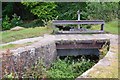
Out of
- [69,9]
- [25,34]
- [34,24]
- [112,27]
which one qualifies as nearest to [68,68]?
[25,34]

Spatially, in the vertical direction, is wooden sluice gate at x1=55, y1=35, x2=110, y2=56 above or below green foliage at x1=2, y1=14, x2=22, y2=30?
below

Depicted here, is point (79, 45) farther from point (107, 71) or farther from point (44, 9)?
point (44, 9)

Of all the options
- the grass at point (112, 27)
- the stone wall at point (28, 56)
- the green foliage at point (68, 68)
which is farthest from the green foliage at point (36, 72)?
the grass at point (112, 27)

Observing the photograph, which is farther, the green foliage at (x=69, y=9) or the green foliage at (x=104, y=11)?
the green foliage at (x=69, y=9)

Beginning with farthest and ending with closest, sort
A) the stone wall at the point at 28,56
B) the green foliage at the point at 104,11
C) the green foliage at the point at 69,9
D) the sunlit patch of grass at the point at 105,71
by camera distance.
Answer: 1. the green foliage at the point at 69,9
2. the green foliage at the point at 104,11
3. the stone wall at the point at 28,56
4. the sunlit patch of grass at the point at 105,71

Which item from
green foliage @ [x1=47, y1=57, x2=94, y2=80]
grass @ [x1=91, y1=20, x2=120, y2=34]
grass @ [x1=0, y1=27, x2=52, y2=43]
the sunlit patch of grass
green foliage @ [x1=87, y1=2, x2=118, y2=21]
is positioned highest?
green foliage @ [x1=87, y1=2, x2=118, y2=21]

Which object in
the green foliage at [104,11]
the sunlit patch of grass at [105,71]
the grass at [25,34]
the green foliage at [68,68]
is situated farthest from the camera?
the green foliage at [104,11]

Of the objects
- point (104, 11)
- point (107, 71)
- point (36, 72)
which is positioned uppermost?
point (104, 11)

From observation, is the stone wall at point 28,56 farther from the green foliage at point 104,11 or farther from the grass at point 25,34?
the green foliage at point 104,11

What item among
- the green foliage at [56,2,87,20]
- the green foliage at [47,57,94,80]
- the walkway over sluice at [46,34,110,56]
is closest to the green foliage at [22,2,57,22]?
the green foliage at [56,2,87,20]

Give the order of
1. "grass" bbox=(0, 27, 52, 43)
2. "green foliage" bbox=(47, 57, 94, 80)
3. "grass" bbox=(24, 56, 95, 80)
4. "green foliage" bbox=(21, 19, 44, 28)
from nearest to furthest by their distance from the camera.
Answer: "grass" bbox=(24, 56, 95, 80) < "green foliage" bbox=(47, 57, 94, 80) < "grass" bbox=(0, 27, 52, 43) < "green foliage" bbox=(21, 19, 44, 28)

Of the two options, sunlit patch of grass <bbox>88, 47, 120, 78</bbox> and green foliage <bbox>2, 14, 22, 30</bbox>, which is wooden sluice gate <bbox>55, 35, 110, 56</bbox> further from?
green foliage <bbox>2, 14, 22, 30</bbox>

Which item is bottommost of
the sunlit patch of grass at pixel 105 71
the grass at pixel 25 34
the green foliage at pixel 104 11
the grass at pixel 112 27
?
the sunlit patch of grass at pixel 105 71

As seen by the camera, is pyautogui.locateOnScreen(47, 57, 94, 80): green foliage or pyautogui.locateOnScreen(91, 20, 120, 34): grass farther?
pyautogui.locateOnScreen(91, 20, 120, 34): grass
